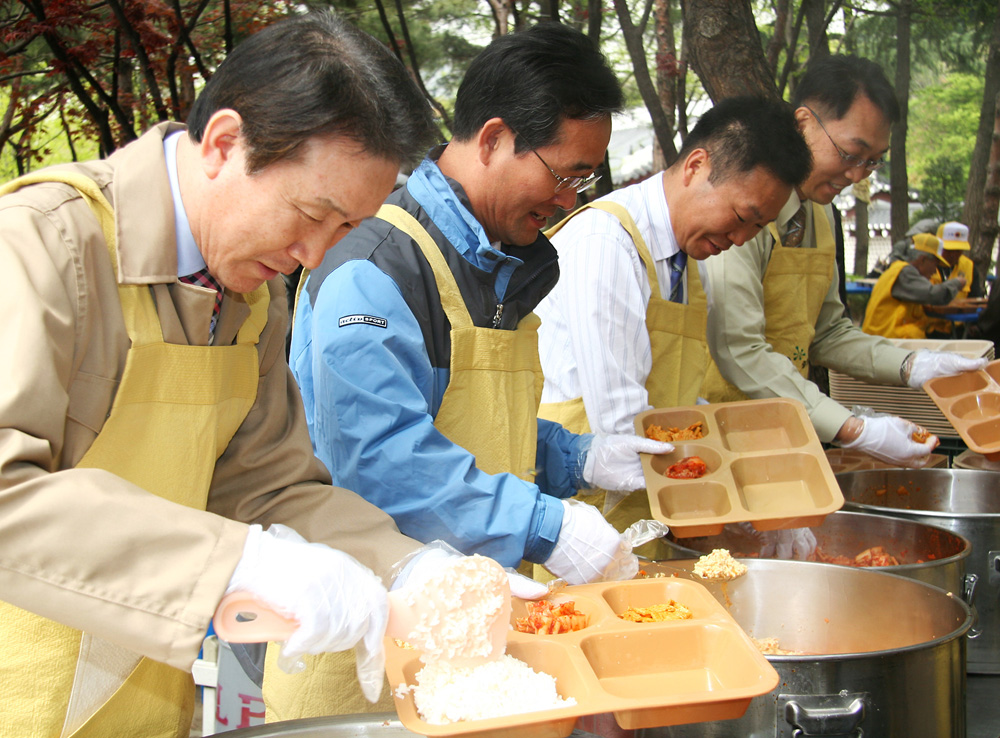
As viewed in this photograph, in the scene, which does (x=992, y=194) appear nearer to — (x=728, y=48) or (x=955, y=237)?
(x=955, y=237)

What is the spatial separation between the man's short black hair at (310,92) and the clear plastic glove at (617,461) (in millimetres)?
1246

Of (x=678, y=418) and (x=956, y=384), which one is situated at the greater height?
(x=678, y=418)

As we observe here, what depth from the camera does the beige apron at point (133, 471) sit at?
1.33 metres

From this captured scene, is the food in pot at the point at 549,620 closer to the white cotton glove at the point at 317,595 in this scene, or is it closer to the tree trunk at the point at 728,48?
the white cotton glove at the point at 317,595

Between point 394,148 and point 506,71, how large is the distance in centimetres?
76

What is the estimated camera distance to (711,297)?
3281 mm

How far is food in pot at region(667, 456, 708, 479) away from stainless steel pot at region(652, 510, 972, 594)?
173 mm

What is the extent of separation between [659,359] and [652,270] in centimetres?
30

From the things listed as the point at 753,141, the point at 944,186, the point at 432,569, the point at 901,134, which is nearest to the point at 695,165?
the point at 753,141

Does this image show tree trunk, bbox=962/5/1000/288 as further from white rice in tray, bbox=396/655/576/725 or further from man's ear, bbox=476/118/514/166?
white rice in tray, bbox=396/655/576/725

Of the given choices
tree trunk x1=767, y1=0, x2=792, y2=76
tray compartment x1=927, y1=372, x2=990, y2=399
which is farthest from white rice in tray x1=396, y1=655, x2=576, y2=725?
tree trunk x1=767, y1=0, x2=792, y2=76

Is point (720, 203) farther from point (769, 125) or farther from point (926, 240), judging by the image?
point (926, 240)

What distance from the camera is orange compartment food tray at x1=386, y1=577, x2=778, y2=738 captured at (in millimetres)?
1243

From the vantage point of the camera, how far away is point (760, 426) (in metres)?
2.86
